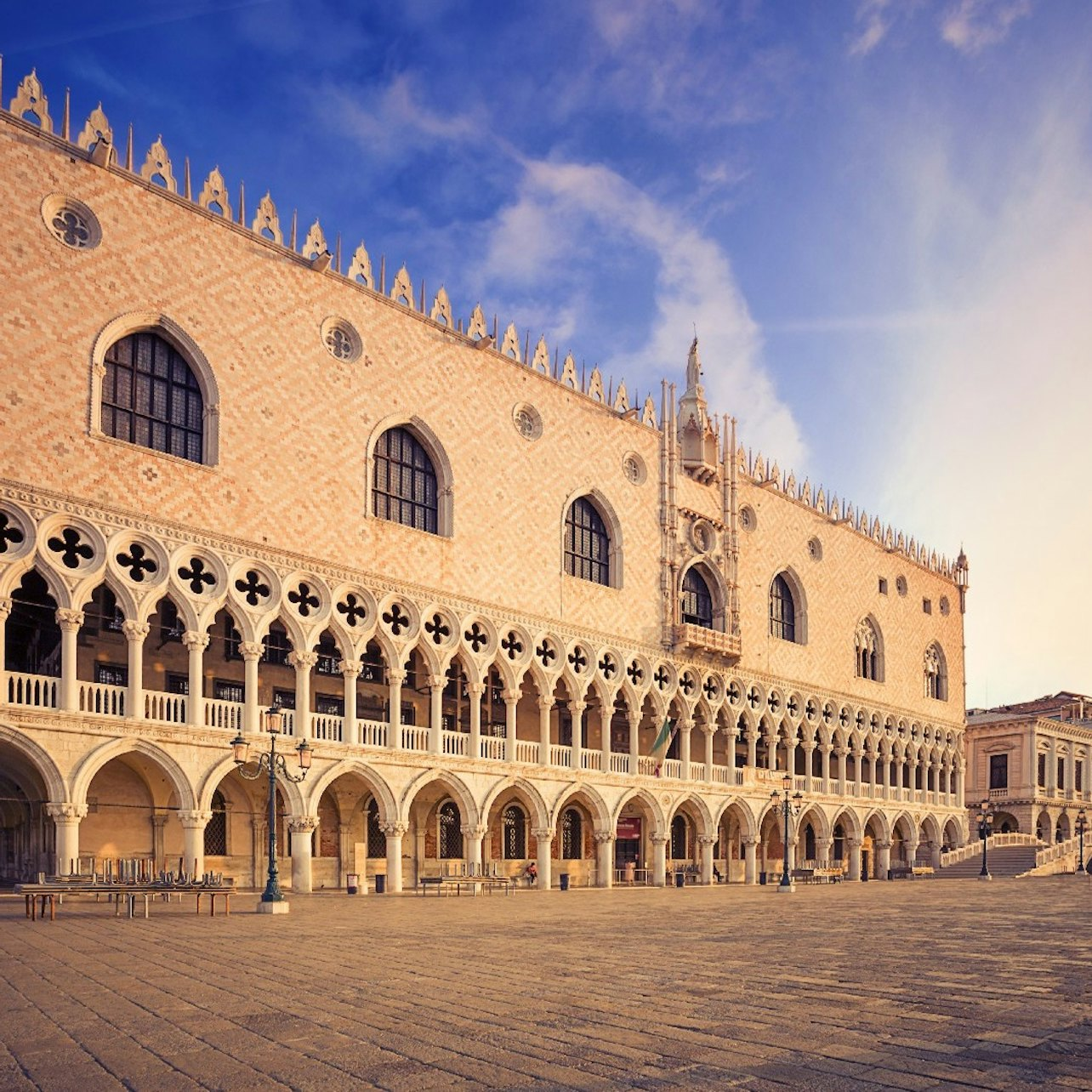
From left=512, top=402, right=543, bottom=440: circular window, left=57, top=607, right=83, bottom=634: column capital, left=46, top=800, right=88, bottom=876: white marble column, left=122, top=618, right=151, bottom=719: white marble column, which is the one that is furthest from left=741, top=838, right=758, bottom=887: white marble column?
left=57, top=607, right=83, bottom=634: column capital

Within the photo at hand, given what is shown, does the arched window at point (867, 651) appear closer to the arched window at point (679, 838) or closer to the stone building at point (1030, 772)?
the arched window at point (679, 838)

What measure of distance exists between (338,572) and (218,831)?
19.6 ft

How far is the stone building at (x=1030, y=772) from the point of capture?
5288 cm

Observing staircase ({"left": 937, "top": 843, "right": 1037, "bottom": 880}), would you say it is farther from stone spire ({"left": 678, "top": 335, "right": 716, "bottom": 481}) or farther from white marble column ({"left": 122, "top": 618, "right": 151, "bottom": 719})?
white marble column ({"left": 122, "top": 618, "right": 151, "bottom": 719})

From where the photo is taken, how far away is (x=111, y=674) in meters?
22.6

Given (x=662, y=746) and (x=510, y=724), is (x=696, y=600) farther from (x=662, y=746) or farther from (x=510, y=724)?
(x=510, y=724)

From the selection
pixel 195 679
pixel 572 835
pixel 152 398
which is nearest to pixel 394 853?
pixel 195 679

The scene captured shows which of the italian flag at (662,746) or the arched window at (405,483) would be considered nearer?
the arched window at (405,483)

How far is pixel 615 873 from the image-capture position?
109 ft

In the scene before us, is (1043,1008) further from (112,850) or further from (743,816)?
(743,816)

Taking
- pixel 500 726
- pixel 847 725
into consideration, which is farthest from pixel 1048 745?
pixel 500 726

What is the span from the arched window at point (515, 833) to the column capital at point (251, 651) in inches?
424

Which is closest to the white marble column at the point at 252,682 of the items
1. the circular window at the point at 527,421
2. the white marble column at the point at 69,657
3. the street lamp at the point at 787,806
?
the white marble column at the point at 69,657

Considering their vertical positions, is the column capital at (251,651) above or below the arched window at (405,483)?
below
